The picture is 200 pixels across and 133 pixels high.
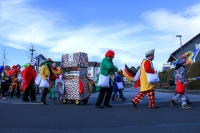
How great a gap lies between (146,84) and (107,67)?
1.47 m

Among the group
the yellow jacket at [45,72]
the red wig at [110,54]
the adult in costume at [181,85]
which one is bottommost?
the adult in costume at [181,85]

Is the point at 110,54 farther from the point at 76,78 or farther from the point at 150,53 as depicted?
the point at 76,78

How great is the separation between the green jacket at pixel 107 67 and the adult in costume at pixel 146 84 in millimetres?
970

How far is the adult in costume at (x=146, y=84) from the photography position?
9.08m

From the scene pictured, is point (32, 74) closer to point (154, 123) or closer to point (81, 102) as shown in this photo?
point (81, 102)

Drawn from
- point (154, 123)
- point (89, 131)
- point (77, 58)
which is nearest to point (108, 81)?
point (77, 58)

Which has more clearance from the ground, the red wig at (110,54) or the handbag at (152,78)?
the red wig at (110,54)

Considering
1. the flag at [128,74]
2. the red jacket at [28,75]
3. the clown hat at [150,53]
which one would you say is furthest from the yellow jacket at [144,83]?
the red jacket at [28,75]

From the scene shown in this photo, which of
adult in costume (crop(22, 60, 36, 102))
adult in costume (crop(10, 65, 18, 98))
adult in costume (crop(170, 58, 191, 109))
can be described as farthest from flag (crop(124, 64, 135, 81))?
adult in costume (crop(10, 65, 18, 98))

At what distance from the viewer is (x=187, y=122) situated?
6250mm

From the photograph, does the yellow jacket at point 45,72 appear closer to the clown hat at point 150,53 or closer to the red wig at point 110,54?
the red wig at point 110,54

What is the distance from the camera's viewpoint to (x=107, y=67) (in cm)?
934

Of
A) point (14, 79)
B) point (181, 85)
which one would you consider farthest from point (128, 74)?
point (14, 79)

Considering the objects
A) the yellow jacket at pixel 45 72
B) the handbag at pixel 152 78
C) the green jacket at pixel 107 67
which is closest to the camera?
the handbag at pixel 152 78
